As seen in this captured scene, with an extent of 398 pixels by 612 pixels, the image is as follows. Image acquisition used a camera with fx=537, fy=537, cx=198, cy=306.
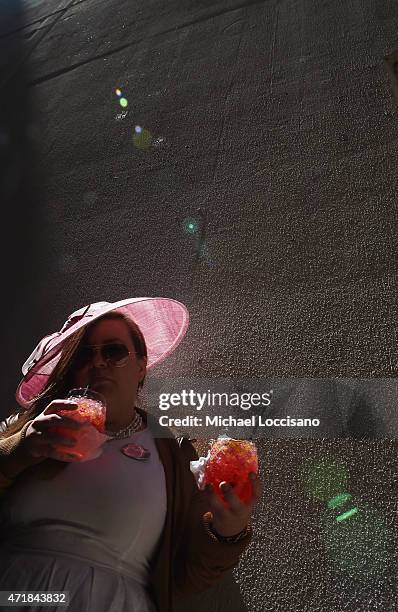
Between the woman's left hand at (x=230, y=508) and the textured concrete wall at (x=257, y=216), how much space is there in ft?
3.08

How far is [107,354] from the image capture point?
201 centimetres

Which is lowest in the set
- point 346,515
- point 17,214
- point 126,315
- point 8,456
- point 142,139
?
point 346,515

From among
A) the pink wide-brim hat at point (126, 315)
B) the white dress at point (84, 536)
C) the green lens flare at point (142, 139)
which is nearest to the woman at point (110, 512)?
the white dress at point (84, 536)

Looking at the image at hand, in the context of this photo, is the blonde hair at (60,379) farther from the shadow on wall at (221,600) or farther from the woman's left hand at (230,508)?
the shadow on wall at (221,600)

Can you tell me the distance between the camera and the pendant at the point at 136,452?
1.85 meters

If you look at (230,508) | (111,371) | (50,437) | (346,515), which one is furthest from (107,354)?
(346,515)

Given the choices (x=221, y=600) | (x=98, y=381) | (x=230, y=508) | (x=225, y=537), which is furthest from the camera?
(x=221, y=600)

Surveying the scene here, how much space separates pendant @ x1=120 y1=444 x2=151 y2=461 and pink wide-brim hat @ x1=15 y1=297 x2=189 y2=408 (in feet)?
1.56

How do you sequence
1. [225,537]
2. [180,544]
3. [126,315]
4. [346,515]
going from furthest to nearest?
[346,515] < [126,315] < [180,544] < [225,537]

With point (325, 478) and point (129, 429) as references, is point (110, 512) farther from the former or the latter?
point (325, 478)

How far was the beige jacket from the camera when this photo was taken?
168 cm

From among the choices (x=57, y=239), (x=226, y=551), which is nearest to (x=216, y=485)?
(x=226, y=551)

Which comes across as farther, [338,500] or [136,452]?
[338,500]

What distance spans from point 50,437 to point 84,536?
354mm
